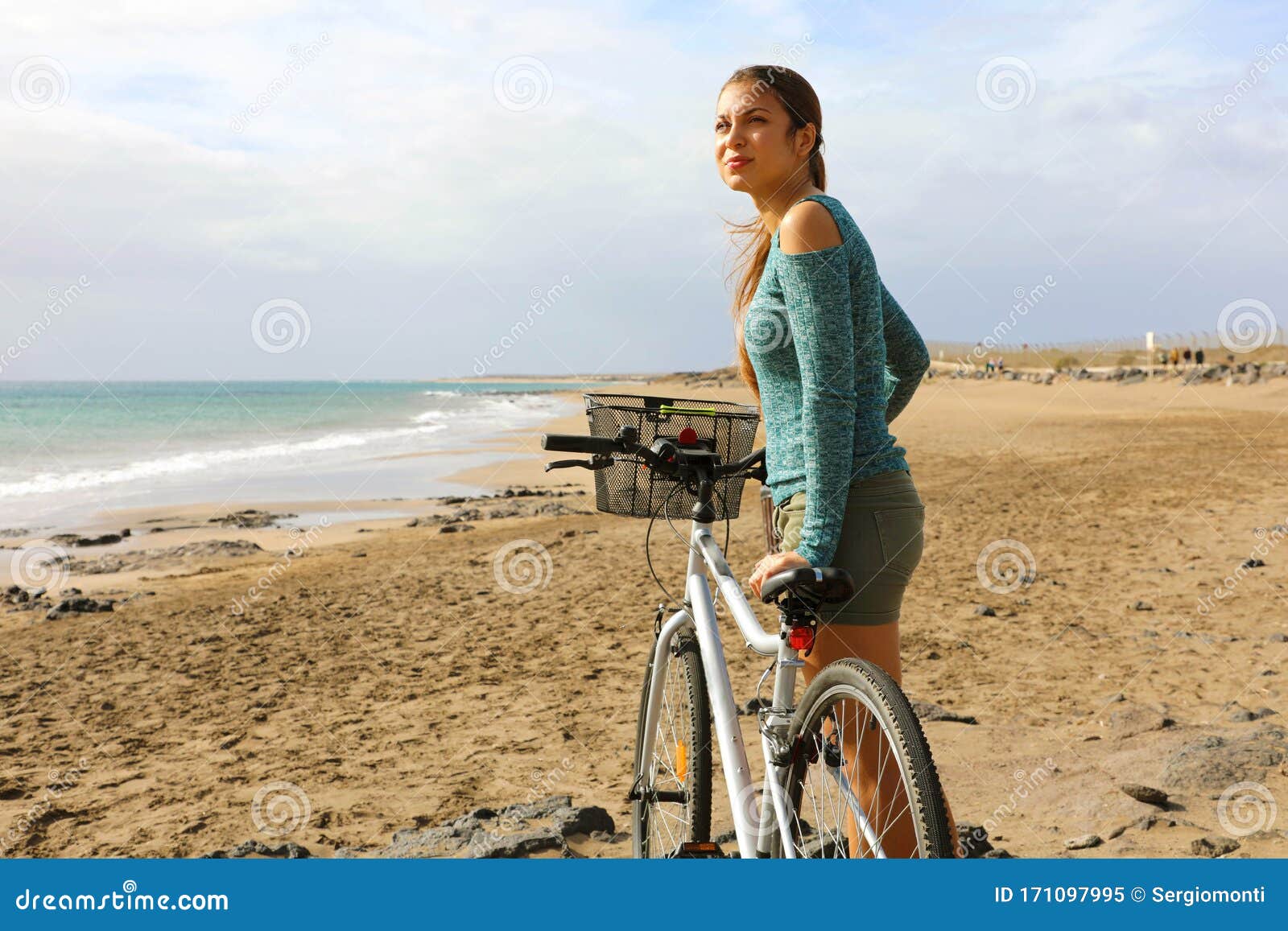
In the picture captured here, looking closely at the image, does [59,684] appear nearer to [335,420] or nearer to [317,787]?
[317,787]

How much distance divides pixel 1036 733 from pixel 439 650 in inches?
157

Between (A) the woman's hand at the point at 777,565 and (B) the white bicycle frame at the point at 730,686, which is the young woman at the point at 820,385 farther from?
(B) the white bicycle frame at the point at 730,686

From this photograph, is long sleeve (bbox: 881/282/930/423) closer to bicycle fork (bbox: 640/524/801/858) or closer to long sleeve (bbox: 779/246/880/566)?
long sleeve (bbox: 779/246/880/566)

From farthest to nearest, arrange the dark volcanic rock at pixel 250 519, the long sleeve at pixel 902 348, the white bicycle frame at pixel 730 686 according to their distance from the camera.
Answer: the dark volcanic rock at pixel 250 519, the long sleeve at pixel 902 348, the white bicycle frame at pixel 730 686

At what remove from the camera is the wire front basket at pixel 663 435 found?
2809mm

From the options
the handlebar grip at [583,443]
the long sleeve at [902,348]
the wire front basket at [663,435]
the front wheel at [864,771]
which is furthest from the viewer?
the wire front basket at [663,435]

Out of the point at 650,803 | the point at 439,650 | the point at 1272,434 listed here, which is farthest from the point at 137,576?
the point at 1272,434

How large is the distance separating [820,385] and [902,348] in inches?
23.1

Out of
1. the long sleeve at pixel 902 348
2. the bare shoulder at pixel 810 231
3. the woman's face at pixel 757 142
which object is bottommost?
the long sleeve at pixel 902 348

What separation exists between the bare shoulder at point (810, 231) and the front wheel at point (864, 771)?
83cm

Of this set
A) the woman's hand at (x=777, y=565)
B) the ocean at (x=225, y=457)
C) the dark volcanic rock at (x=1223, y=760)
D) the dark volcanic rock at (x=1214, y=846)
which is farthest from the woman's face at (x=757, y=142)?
the ocean at (x=225, y=457)

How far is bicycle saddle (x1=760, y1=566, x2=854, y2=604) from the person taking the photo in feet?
6.35

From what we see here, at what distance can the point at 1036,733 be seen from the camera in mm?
4875

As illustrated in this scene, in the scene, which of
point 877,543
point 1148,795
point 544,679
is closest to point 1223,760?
point 1148,795
